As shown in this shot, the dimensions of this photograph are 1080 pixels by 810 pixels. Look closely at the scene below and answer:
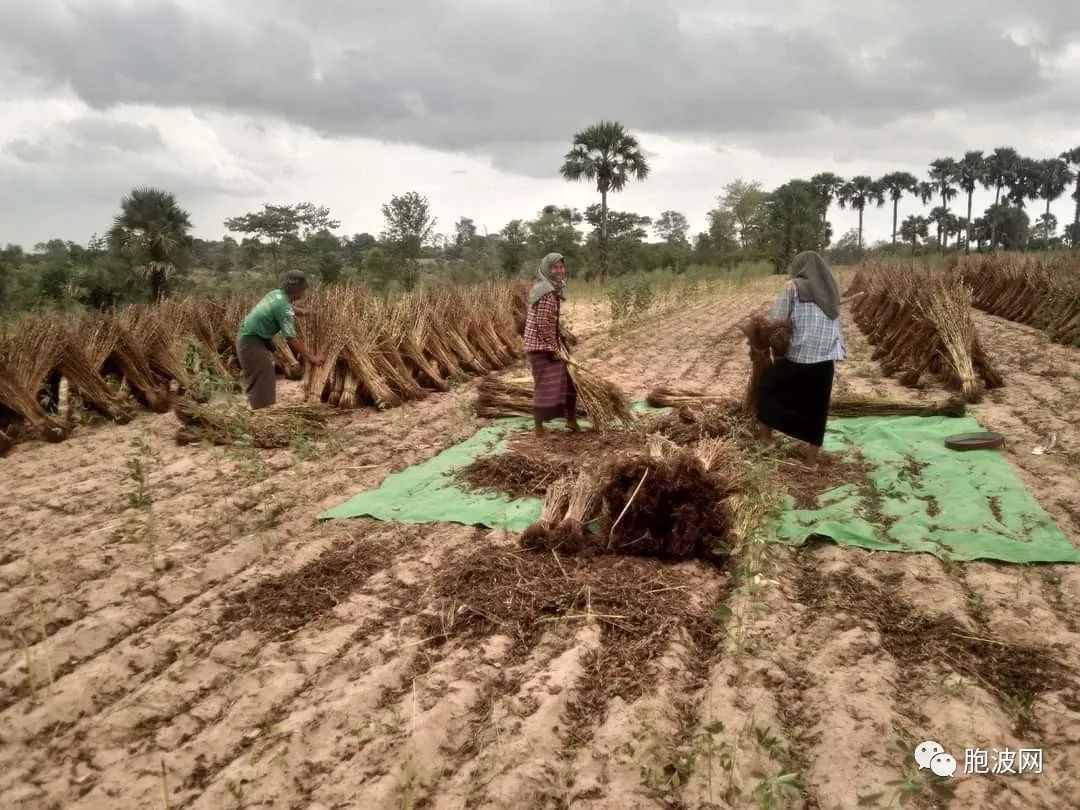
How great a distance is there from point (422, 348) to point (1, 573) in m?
4.88

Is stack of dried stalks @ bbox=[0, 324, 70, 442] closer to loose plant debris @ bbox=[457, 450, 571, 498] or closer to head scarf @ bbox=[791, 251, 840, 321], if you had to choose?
loose plant debris @ bbox=[457, 450, 571, 498]

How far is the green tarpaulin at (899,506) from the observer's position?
326cm

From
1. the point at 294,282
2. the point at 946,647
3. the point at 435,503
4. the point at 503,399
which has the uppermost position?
the point at 294,282

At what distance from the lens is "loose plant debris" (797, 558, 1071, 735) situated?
2.22 m

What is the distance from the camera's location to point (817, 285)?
435cm

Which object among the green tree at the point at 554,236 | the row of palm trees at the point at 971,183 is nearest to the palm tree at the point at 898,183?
the row of palm trees at the point at 971,183

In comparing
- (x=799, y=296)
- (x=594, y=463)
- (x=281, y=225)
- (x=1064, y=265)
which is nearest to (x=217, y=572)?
(x=594, y=463)

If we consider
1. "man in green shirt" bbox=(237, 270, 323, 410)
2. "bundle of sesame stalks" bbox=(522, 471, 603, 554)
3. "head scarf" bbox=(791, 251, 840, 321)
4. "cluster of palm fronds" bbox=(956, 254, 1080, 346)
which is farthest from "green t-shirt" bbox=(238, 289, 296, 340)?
"cluster of palm fronds" bbox=(956, 254, 1080, 346)

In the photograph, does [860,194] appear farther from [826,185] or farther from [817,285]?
[817,285]

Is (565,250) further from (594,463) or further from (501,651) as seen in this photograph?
(501,651)

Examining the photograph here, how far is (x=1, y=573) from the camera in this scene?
126 inches

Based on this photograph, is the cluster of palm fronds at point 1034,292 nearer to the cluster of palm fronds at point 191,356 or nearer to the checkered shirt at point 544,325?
the checkered shirt at point 544,325

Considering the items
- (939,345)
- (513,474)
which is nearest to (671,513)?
(513,474)

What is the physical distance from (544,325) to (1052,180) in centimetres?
5096
